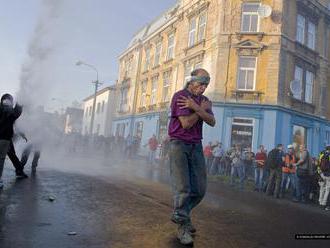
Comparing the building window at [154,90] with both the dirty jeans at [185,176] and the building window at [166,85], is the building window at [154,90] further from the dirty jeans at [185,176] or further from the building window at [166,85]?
the dirty jeans at [185,176]

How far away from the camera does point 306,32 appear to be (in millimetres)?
24047

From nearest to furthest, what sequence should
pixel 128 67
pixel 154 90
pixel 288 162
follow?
pixel 288 162 < pixel 154 90 < pixel 128 67

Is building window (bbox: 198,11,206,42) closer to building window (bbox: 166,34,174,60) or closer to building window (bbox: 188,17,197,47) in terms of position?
building window (bbox: 188,17,197,47)

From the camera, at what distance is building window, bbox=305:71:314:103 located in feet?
80.2

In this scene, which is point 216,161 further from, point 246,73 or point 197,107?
point 197,107

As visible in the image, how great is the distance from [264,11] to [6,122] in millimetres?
18583

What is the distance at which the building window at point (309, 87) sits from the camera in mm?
24453

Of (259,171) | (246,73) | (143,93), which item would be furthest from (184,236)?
(143,93)

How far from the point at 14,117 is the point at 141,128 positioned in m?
25.8

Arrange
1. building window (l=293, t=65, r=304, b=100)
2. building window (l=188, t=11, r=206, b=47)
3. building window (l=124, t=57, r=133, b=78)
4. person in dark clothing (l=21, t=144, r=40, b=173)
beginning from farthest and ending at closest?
building window (l=124, t=57, r=133, b=78) → building window (l=188, t=11, r=206, b=47) → building window (l=293, t=65, r=304, b=100) → person in dark clothing (l=21, t=144, r=40, b=173)

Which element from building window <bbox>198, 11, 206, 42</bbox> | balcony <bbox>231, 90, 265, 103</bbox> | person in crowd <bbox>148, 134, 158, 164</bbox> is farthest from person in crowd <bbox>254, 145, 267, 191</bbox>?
building window <bbox>198, 11, 206, 42</bbox>

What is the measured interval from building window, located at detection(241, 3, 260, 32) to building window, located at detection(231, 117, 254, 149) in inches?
225

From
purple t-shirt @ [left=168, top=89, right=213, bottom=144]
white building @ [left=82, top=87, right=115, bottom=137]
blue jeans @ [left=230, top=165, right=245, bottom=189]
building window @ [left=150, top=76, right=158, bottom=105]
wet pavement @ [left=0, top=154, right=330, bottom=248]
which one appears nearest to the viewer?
wet pavement @ [left=0, top=154, right=330, bottom=248]

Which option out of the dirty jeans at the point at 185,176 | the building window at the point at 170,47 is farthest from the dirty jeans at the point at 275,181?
the building window at the point at 170,47
